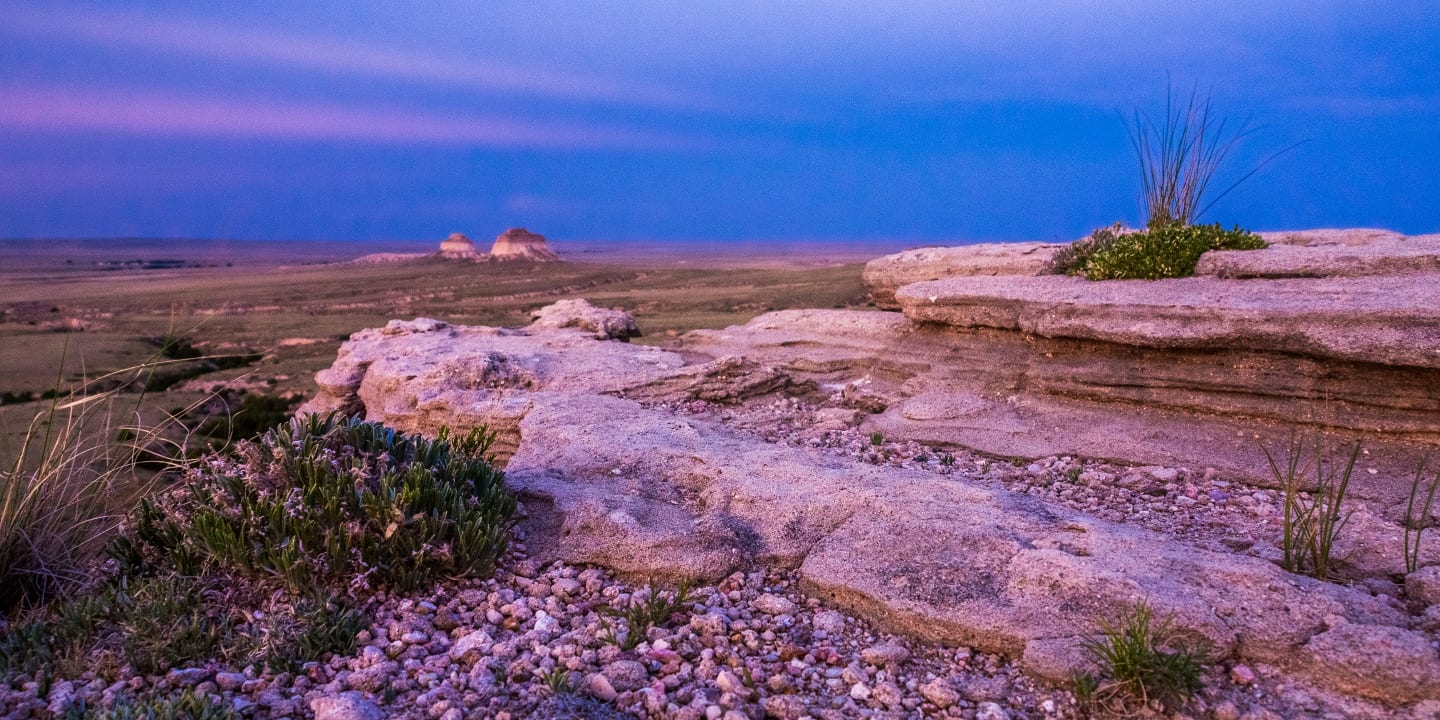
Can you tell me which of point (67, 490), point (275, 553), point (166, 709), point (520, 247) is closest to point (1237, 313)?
point (275, 553)

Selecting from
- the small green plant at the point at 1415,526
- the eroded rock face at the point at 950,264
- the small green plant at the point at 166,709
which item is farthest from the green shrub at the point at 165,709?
the eroded rock face at the point at 950,264

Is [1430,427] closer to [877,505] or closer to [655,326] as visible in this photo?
[877,505]

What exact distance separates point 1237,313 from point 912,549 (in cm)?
568

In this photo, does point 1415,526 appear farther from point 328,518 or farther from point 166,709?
point 166,709

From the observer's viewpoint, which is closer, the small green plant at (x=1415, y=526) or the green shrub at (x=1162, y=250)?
the small green plant at (x=1415, y=526)

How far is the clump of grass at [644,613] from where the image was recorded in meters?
4.84

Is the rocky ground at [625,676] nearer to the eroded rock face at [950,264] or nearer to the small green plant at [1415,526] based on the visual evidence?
the small green plant at [1415,526]

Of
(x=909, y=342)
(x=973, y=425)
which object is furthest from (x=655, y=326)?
(x=973, y=425)

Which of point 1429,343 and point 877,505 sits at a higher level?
point 1429,343

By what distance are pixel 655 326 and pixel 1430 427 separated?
1400 centimetres

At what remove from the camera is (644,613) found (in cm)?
511

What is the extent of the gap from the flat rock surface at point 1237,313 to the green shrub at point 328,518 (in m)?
7.35

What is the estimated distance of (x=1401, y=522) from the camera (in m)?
6.52

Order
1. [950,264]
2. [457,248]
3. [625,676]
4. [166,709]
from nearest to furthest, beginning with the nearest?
[166,709]
[625,676]
[950,264]
[457,248]
